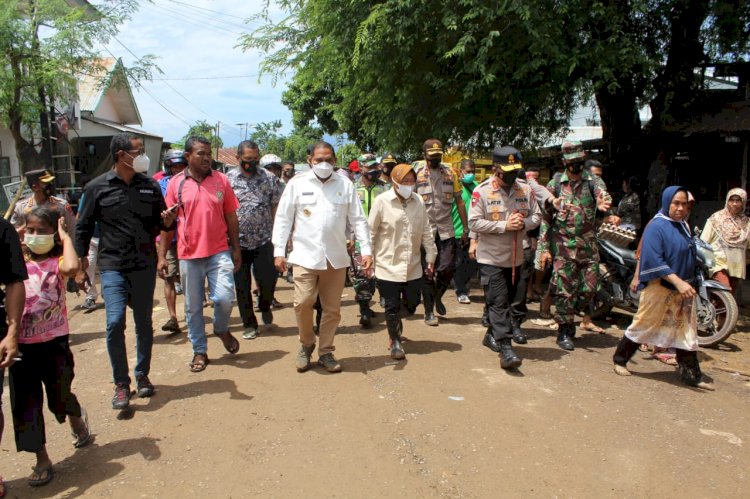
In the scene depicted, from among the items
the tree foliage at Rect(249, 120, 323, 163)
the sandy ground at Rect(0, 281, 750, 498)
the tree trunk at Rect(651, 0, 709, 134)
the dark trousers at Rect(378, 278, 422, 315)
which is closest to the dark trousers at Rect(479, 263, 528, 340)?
the sandy ground at Rect(0, 281, 750, 498)

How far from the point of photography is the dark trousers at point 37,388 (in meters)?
3.25

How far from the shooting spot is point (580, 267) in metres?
5.73

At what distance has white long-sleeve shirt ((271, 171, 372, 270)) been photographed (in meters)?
4.77

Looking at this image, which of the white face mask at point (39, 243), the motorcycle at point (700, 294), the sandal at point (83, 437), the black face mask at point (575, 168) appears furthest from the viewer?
the motorcycle at point (700, 294)

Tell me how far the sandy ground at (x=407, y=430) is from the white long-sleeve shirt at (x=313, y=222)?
104 cm

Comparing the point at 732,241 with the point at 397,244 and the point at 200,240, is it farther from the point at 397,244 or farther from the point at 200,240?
the point at 200,240

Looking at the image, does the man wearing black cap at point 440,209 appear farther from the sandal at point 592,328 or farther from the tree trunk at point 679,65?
the tree trunk at point 679,65

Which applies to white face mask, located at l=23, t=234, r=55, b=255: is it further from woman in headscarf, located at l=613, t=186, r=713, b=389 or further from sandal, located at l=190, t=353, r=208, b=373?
woman in headscarf, located at l=613, t=186, r=713, b=389

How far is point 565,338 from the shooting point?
19.1 ft

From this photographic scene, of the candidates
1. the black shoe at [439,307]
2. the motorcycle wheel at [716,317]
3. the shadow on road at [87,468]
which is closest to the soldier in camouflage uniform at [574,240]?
the motorcycle wheel at [716,317]

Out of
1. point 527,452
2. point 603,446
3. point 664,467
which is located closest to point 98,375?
point 527,452

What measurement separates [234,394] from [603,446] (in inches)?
108

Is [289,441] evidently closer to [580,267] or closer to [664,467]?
[664,467]

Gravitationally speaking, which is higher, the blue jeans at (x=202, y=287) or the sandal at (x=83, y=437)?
the blue jeans at (x=202, y=287)
